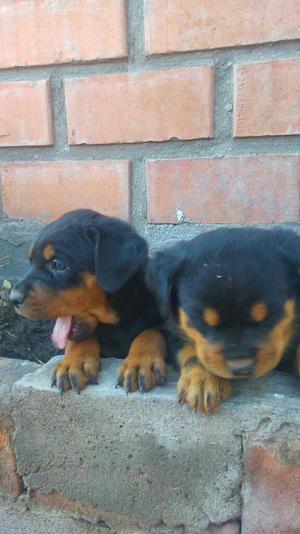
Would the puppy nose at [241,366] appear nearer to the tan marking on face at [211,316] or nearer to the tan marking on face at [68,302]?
the tan marking on face at [211,316]

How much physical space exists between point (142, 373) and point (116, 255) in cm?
41

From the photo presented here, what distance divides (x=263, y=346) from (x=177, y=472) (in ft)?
1.68

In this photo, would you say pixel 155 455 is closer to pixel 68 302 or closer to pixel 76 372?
pixel 76 372

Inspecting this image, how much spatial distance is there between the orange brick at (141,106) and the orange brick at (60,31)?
11 cm

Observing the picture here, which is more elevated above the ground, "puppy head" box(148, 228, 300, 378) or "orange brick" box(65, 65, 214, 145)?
"orange brick" box(65, 65, 214, 145)

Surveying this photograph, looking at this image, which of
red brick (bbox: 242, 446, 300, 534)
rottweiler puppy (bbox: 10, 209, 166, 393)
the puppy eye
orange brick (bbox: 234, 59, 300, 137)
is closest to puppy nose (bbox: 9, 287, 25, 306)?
rottweiler puppy (bbox: 10, 209, 166, 393)

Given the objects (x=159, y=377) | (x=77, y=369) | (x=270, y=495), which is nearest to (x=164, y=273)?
(x=159, y=377)

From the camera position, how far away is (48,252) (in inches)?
77.2

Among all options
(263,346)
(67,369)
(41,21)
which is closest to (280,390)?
(263,346)

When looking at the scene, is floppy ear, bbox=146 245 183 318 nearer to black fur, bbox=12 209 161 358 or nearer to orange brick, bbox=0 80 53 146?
black fur, bbox=12 209 161 358

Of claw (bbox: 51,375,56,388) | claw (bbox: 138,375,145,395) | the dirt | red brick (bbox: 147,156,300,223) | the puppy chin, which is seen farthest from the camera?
the dirt

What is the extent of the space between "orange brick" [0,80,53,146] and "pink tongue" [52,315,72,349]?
85cm

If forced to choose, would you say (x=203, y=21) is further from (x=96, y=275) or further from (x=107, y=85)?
(x=96, y=275)

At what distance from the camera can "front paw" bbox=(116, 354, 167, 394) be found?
1685 millimetres
